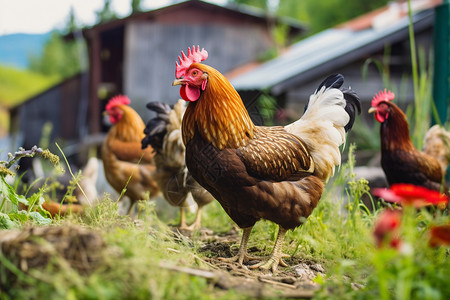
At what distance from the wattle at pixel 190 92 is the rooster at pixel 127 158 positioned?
165cm

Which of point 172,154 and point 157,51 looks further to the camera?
point 157,51

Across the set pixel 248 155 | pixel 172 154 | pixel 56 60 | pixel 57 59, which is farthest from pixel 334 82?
pixel 57 59

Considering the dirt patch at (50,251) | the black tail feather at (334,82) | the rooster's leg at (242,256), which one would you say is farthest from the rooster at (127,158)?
the dirt patch at (50,251)

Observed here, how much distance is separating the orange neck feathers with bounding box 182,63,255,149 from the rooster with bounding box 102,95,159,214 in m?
1.66

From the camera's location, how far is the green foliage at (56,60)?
38.2 meters

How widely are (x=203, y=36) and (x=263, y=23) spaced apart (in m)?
2.55

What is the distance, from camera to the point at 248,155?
8.54ft

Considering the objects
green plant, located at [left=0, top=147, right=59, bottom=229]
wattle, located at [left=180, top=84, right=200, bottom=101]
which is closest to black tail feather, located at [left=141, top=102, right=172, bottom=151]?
wattle, located at [left=180, top=84, right=200, bottom=101]

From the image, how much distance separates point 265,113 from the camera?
13.2ft

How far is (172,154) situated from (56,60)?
128ft

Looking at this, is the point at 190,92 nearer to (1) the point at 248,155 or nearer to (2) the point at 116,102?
(1) the point at 248,155

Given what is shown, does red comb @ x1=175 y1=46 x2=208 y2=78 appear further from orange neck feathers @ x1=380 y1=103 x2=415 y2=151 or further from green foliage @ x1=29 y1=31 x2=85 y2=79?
green foliage @ x1=29 y1=31 x2=85 y2=79

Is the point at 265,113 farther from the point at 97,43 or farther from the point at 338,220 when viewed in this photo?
the point at 97,43

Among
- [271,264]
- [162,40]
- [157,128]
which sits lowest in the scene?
[271,264]
